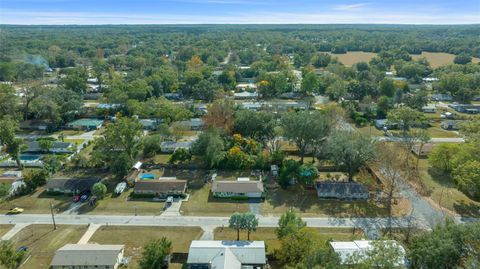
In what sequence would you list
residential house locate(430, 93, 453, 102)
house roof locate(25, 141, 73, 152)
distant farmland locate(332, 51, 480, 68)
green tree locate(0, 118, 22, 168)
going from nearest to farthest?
green tree locate(0, 118, 22, 168) → house roof locate(25, 141, 73, 152) → residential house locate(430, 93, 453, 102) → distant farmland locate(332, 51, 480, 68)

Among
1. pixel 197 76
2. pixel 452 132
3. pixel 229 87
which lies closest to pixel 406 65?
pixel 452 132

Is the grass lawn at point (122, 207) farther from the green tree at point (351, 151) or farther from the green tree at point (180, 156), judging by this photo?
the green tree at point (351, 151)

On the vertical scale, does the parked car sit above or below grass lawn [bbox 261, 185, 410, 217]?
above

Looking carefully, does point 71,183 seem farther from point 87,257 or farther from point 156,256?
point 156,256

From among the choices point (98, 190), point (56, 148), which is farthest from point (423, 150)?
point (56, 148)

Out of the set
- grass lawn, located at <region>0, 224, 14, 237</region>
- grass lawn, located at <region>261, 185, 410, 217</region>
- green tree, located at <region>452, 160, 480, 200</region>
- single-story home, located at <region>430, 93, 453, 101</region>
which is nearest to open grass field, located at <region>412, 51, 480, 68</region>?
single-story home, located at <region>430, 93, 453, 101</region>

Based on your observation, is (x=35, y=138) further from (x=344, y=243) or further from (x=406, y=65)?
(x=406, y=65)

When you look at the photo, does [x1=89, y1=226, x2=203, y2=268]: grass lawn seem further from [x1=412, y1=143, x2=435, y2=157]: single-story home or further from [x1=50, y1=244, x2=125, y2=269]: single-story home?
[x1=412, y1=143, x2=435, y2=157]: single-story home

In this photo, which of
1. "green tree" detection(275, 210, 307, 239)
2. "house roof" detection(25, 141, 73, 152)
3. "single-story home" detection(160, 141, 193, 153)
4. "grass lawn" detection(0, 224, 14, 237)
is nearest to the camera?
"green tree" detection(275, 210, 307, 239)
